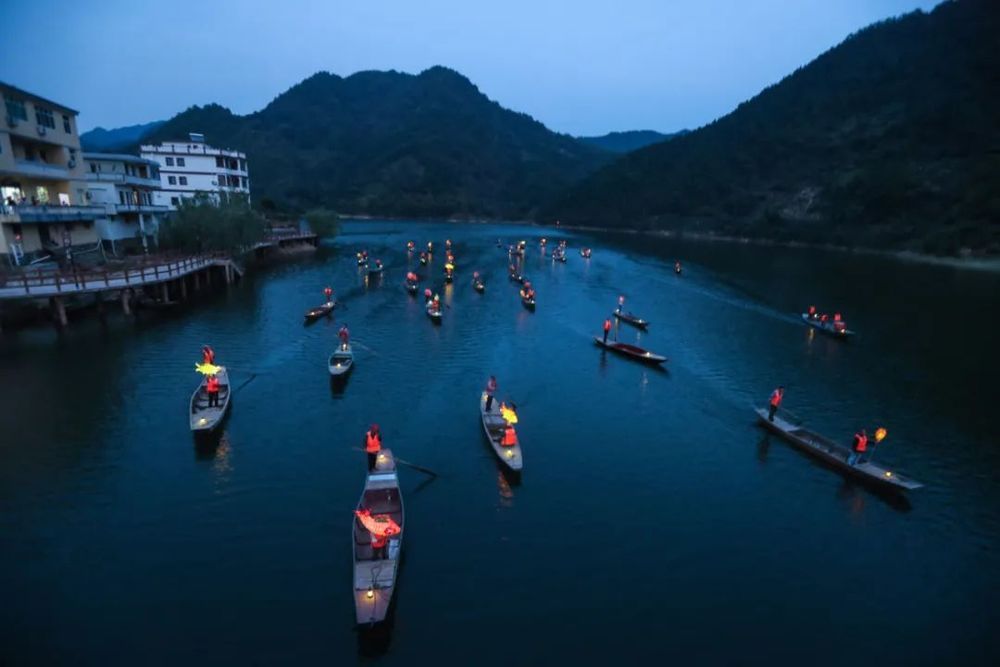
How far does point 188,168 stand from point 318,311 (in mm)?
58589

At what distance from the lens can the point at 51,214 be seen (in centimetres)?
5272

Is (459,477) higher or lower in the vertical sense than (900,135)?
lower

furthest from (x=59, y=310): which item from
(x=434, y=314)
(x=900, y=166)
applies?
(x=900, y=166)

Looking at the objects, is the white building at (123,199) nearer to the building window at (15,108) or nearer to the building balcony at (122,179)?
the building balcony at (122,179)

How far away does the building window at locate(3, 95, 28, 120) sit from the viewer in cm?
4994

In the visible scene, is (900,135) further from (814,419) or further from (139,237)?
(139,237)

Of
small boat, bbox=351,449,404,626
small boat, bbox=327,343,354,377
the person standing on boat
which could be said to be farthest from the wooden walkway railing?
the person standing on boat

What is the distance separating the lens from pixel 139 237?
74188mm

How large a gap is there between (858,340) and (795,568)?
41.9m

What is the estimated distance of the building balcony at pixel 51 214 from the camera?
1925 inches

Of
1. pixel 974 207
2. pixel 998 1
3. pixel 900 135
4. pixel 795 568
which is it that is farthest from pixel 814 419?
pixel 998 1

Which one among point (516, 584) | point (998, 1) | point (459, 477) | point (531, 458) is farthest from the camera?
point (998, 1)

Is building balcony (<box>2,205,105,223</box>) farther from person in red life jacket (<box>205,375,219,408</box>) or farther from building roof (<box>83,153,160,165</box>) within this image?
person in red life jacket (<box>205,375,219,408</box>)

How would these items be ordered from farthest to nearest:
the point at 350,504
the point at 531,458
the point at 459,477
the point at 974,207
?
the point at 974,207 < the point at 531,458 < the point at 459,477 < the point at 350,504
